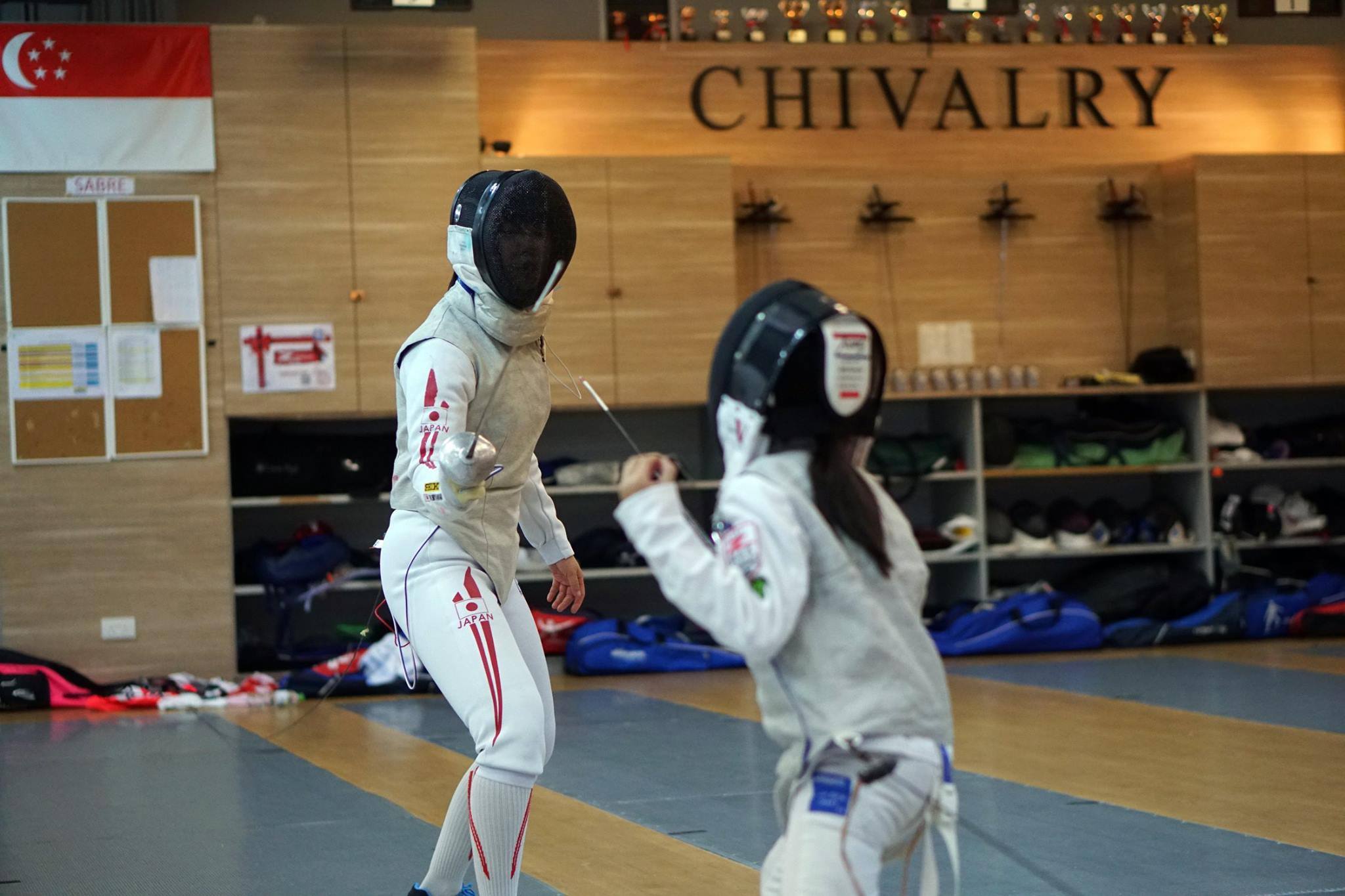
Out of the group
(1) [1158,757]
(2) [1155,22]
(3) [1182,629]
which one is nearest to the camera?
(1) [1158,757]

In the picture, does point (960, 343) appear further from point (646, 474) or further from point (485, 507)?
point (646, 474)

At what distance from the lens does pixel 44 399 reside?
6.77 meters

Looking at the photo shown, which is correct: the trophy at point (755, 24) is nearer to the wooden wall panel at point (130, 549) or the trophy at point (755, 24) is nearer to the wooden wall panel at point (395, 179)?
the wooden wall panel at point (395, 179)

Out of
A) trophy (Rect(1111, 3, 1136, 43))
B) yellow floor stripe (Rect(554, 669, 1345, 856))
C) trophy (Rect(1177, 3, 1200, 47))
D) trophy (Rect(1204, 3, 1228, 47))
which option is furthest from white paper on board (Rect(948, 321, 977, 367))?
yellow floor stripe (Rect(554, 669, 1345, 856))

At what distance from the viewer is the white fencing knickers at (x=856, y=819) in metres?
1.78

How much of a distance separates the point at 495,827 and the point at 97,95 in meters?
5.43

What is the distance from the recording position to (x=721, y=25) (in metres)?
8.05

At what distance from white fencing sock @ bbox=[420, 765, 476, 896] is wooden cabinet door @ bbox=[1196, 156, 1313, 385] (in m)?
6.20

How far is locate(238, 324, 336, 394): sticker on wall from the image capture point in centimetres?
695

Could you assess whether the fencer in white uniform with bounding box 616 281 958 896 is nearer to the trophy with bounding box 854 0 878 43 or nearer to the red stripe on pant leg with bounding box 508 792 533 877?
the red stripe on pant leg with bounding box 508 792 533 877

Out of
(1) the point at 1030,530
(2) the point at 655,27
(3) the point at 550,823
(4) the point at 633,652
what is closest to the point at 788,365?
(3) the point at 550,823

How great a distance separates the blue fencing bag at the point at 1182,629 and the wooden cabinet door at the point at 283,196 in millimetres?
3885

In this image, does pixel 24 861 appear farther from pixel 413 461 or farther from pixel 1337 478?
pixel 1337 478

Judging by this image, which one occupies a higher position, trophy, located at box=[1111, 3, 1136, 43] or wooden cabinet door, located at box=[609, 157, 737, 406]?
trophy, located at box=[1111, 3, 1136, 43]
